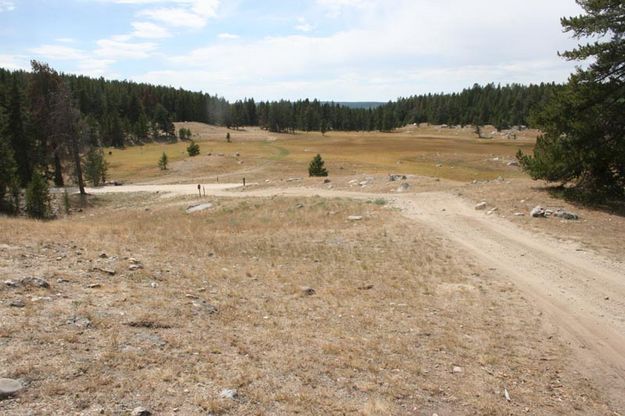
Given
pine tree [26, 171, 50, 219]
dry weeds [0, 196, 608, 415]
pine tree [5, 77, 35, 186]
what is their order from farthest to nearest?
pine tree [5, 77, 35, 186]
pine tree [26, 171, 50, 219]
dry weeds [0, 196, 608, 415]

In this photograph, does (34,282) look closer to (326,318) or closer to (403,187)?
(326,318)

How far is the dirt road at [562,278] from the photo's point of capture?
949 centimetres

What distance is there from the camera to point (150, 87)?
16988 cm

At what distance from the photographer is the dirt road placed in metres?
9.49

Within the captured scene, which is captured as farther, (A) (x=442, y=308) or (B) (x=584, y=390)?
(A) (x=442, y=308)

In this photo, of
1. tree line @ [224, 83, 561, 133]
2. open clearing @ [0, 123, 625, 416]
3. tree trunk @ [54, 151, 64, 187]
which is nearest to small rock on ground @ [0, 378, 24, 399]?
open clearing @ [0, 123, 625, 416]

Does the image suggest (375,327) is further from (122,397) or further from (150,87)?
(150,87)

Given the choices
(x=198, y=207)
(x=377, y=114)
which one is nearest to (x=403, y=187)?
(x=198, y=207)

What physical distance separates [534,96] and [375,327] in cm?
19161

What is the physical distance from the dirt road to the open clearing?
66mm

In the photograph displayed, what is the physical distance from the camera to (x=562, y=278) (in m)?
14.1

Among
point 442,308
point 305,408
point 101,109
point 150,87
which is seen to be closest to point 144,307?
point 305,408

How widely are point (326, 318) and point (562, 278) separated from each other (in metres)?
8.41

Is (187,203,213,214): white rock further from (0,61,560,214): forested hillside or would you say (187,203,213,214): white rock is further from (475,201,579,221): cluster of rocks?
(475,201,579,221): cluster of rocks
